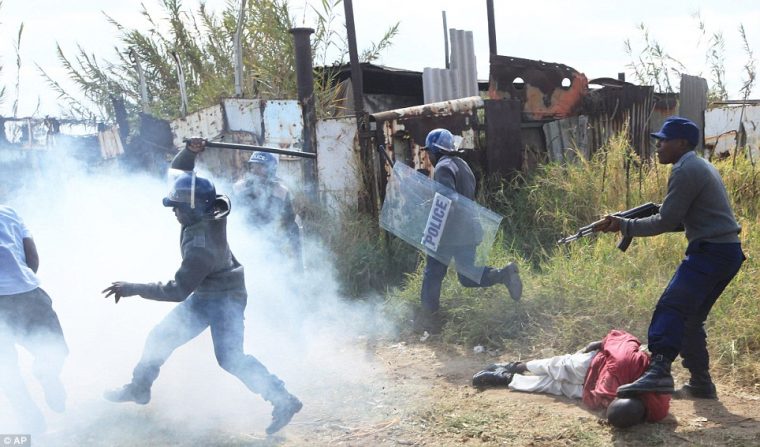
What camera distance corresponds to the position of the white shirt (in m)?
4.82

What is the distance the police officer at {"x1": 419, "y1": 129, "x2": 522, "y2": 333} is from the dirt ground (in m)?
1.35

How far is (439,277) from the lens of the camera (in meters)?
7.03

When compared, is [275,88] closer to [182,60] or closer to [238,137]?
[238,137]

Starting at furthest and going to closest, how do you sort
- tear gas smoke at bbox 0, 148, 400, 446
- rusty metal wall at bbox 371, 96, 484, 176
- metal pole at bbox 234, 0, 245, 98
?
metal pole at bbox 234, 0, 245, 98 → rusty metal wall at bbox 371, 96, 484, 176 → tear gas smoke at bbox 0, 148, 400, 446

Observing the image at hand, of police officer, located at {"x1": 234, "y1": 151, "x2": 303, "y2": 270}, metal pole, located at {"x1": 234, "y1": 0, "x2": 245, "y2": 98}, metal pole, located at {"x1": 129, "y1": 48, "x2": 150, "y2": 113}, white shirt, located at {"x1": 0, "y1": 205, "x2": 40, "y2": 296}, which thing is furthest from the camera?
metal pole, located at {"x1": 129, "y1": 48, "x2": 150, "y2": 113}

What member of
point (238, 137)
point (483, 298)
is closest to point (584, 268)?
point (483, 298)

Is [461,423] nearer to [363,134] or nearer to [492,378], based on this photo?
[492,378]

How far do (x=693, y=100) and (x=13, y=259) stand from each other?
9016mm

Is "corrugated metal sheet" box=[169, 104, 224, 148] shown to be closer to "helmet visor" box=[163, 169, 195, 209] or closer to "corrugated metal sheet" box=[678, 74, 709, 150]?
"helmet visor" box=[163, 169, 195, 209]

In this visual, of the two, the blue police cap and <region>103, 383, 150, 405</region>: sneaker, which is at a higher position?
the blue police cap

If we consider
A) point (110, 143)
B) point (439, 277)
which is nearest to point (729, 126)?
point (439, 277)

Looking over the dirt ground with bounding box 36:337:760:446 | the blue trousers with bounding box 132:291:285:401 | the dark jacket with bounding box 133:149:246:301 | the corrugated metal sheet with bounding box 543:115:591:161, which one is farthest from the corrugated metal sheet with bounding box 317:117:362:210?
the blue trousers with bounding box 132:291:285:401

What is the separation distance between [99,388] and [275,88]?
6.52 metres

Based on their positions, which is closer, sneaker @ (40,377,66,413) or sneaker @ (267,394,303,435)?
sneaker @ (267,394,303,435)
